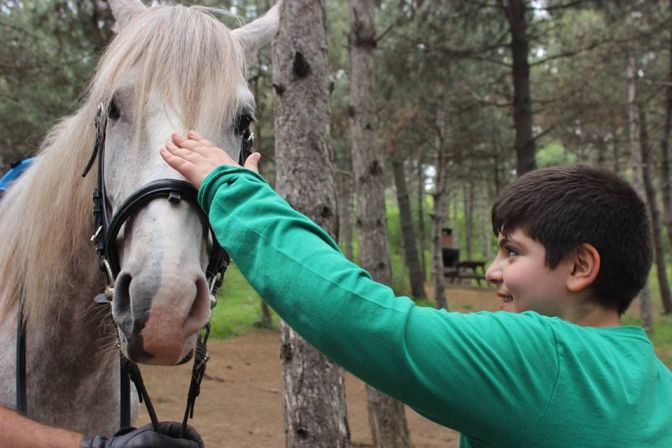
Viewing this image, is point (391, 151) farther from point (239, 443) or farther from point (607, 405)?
point (607, 405)

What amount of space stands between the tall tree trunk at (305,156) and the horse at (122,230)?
0.95 m

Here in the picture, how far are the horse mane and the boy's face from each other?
989 millimetres

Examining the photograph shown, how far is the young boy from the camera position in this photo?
1.17 m

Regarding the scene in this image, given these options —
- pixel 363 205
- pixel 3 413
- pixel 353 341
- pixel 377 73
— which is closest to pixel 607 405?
pixel 353 341

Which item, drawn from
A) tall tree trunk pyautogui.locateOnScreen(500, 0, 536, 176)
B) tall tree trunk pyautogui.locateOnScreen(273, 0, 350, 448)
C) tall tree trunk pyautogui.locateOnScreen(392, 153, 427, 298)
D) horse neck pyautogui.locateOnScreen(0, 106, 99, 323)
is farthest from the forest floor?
tall tree trunk pyautogui.locateOnScreen(392, 153, 427, 298)

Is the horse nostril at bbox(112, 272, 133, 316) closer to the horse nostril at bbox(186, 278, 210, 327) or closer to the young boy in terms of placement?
the horse nostril at bbox(186, 278, 210, 327)

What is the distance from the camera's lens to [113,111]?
2.00 metres

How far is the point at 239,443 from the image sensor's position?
7000 mm

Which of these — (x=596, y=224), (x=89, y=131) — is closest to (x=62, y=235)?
(x=89, y=131)

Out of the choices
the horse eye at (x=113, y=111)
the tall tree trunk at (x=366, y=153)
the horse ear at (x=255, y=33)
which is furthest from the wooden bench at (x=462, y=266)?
the horse eye at (x=113, y=111)

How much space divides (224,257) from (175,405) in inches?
276

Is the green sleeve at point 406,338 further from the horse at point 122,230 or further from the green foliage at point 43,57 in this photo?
the green foliage at point 43,57

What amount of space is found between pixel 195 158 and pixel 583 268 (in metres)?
0.91

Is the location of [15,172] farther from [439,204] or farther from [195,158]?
[439,204]
